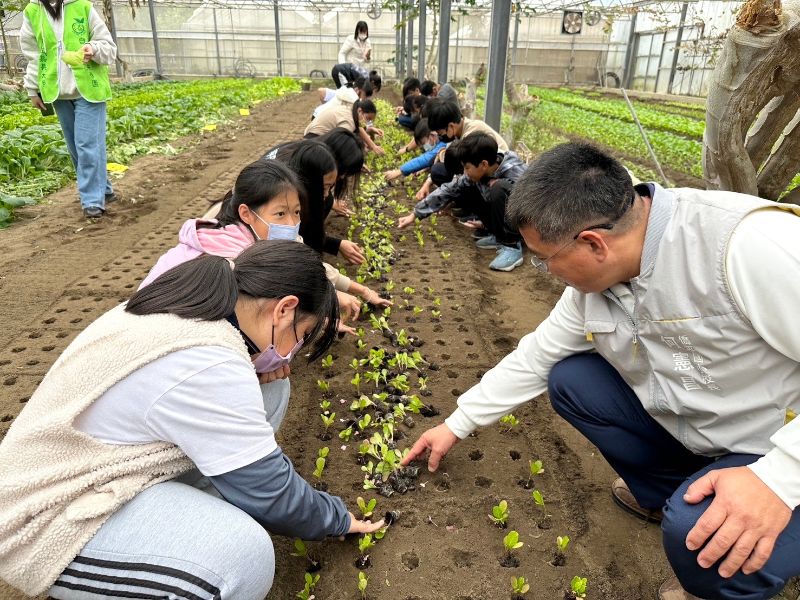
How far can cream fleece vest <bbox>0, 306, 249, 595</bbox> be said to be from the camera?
4.31 feet

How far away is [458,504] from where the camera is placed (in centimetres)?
213

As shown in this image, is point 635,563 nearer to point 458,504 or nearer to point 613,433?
point 613,433

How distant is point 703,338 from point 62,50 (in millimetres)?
5449

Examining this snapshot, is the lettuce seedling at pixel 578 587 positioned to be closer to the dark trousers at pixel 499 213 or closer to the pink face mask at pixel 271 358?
the pink face mask at pixel 271 358

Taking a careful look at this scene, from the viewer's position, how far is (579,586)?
1748 mm

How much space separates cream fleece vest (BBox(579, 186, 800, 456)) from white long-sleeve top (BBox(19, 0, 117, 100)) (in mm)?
4982

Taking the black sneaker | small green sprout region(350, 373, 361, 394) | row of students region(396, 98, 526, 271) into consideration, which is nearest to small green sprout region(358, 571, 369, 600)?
small green sprout region(350, 373, 361, 394)

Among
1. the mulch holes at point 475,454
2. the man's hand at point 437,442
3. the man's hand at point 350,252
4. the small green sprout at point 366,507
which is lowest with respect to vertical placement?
the mulch holes at point 475,454

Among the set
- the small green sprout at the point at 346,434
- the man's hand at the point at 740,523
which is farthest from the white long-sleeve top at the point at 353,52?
the man's hand at the point at 740,523

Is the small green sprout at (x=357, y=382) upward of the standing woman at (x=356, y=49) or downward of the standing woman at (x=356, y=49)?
downward

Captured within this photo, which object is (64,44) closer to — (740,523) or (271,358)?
(271,358)

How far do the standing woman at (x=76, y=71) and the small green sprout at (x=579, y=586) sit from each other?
5.02m

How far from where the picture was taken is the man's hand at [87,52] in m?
4.84

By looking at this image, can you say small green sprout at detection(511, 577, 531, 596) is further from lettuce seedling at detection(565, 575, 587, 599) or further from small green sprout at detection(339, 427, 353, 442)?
small green sprout at detection(339, 427, 353, 442)
